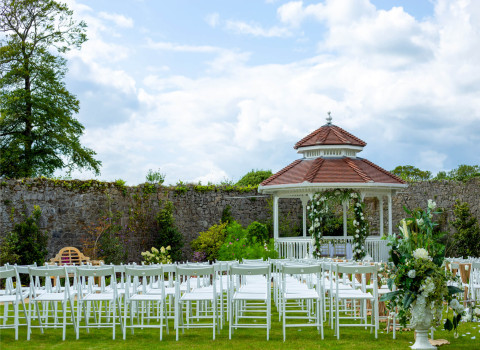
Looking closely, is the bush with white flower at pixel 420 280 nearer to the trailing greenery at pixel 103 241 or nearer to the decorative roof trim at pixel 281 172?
the decorative roof trim at pixel 281 172

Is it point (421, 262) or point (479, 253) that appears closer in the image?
point (421, 262)

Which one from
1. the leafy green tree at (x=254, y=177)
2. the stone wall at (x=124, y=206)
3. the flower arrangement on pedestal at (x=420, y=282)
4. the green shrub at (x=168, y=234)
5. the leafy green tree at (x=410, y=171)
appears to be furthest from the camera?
the leafy green tree at (x=410, y=171)

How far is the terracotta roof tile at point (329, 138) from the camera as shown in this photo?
17.6 meters

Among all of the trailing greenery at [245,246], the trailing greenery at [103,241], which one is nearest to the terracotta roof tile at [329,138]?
the trailing greenery at [245,246]

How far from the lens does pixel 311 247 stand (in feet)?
55.0

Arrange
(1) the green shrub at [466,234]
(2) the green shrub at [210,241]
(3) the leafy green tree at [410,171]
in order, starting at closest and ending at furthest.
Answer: (2) the green shrub at [210,241], (1) the green shrub at [466,234], (3) the leafy green tree at [410,171]

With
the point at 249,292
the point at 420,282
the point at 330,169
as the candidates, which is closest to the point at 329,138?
the point at 330,169

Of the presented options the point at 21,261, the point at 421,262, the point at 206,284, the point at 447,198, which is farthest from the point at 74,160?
the point at 421,262

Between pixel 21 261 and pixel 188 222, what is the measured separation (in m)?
6.10

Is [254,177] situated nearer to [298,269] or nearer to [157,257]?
[157,257]

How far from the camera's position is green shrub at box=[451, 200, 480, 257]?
2052cm

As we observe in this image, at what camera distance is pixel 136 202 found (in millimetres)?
19578

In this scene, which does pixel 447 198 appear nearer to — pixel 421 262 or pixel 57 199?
pixel 57 199

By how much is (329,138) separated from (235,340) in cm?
1045
